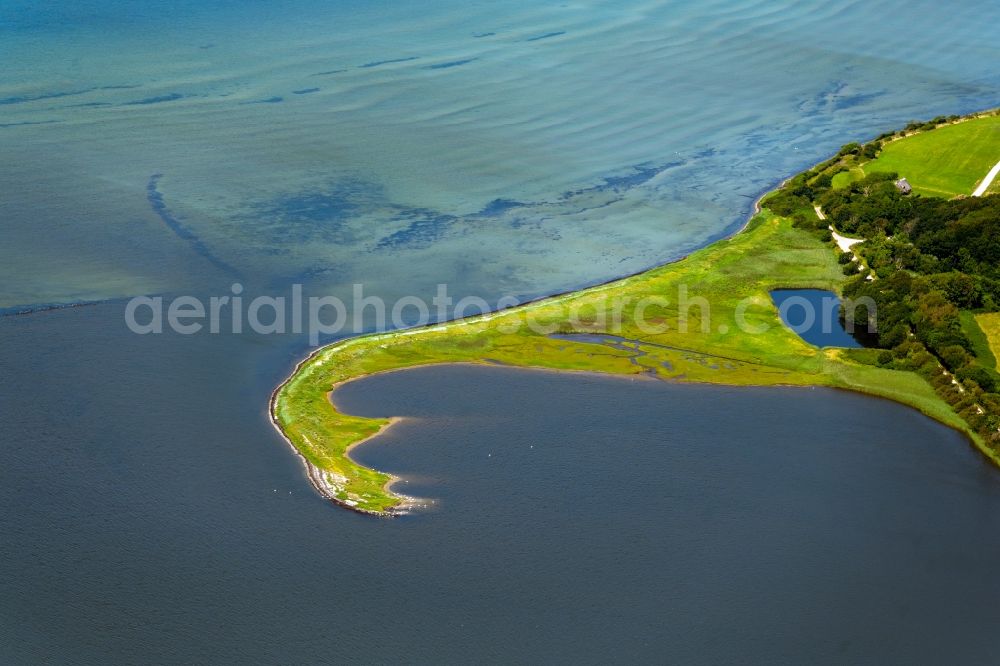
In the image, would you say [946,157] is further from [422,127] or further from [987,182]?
[422,127]

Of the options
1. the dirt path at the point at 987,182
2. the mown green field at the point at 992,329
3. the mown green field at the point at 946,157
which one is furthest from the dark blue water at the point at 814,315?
the dirt path at the point at 987,182

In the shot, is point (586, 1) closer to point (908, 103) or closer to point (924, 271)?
point (908, 103)

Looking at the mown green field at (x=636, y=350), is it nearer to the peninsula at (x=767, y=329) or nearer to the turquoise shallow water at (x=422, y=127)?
the peninsula at (x=767, y=329)

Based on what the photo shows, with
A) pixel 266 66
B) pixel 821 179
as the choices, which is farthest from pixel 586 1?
pixel 821 179

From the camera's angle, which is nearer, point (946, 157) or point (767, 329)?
point (767, 329)

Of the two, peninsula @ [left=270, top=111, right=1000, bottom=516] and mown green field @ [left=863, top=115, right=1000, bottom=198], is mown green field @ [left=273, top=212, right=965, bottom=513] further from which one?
mown green field @ [left=863, top=115, right=1000, bottom=198]

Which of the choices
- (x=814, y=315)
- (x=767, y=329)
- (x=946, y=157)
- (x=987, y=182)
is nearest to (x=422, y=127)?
(x=767, y=329)
